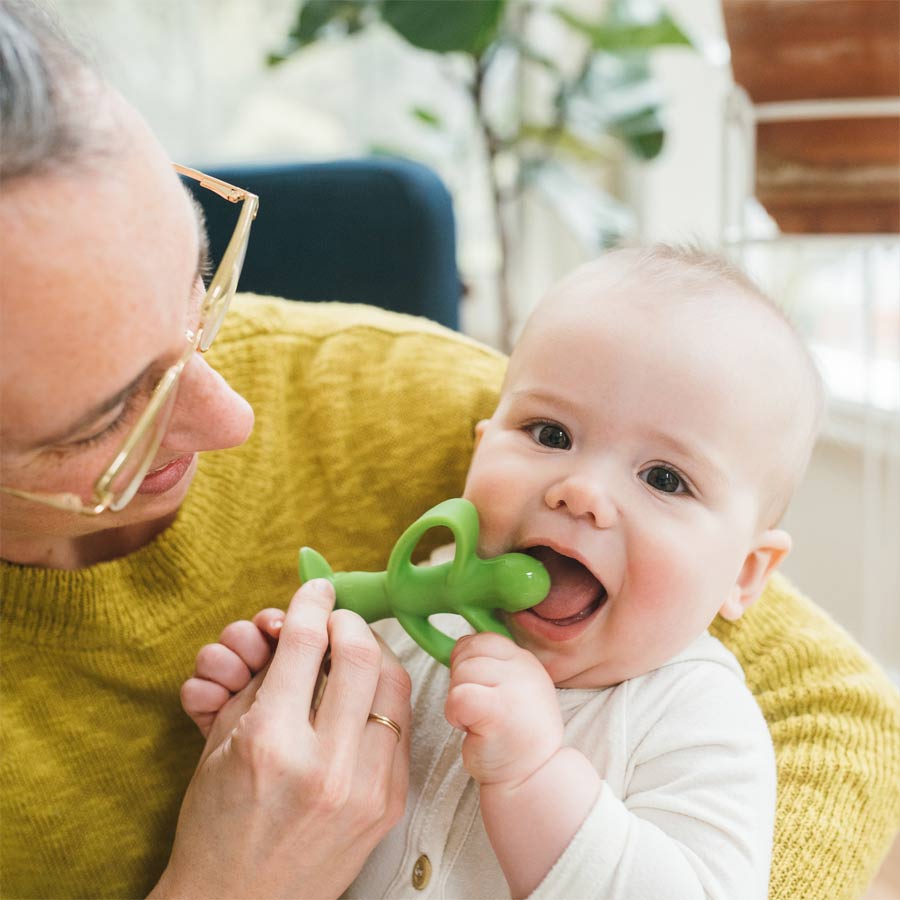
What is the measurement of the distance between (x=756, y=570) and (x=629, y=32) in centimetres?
171

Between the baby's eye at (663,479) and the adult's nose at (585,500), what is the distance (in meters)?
0.06

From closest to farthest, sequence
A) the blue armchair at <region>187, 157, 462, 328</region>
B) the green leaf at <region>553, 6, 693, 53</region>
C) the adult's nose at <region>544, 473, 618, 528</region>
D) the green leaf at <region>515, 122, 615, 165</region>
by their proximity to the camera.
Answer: the adult's nose at <region>544, 473, 618, 528</region> → the blue armchair at <region>187, 157, 462, 328</region> → the green leaf at <region>553, 6, 693, 53</region> → the green leaf at <region>515, 122, 615, 165</region>

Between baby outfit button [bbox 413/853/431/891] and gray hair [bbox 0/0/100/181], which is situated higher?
gray hair [bbox 0/0/100/181]

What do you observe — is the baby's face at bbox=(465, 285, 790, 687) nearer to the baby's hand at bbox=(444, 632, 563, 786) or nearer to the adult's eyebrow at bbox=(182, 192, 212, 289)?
the baby's hand at bbox=(444, 632, 563, 786)

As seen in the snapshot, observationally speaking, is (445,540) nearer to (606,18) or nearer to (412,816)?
(412,816)

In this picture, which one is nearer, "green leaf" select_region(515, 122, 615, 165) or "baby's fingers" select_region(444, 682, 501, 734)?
"baby's fingers" select_region(444, 682, 501, 734)

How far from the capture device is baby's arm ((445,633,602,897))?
856 millimetres

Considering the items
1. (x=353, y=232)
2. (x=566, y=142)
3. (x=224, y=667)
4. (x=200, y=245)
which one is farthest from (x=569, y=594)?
(x=566, y=142)

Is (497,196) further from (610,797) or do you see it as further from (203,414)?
(610,797)

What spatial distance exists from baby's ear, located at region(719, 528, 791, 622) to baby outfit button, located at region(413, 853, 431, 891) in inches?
15.1

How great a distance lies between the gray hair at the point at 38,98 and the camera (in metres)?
0.69

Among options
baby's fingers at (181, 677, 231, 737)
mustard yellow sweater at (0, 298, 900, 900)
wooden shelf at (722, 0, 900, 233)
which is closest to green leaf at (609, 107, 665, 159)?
wooden shelf at (722, 0, 900, 233)

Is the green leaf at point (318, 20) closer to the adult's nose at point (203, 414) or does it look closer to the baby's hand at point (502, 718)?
the adult's nose at point (203, 414)

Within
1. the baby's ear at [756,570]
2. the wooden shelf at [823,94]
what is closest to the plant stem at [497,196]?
the wooden shelf at [823,94]
